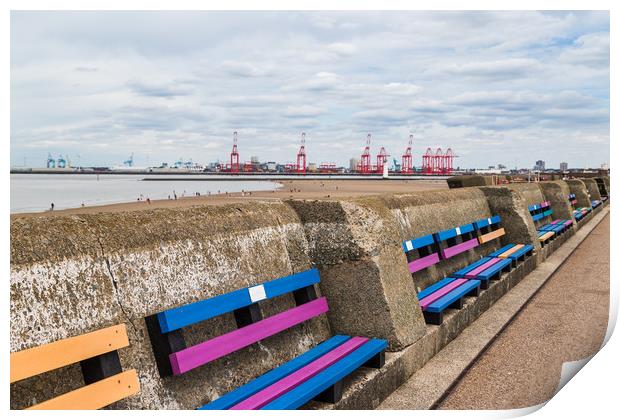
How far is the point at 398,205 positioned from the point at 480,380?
2451mm

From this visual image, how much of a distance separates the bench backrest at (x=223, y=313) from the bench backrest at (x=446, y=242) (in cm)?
172

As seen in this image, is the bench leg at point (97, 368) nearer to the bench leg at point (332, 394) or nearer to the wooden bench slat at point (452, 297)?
the bench leg at point (332, 394)

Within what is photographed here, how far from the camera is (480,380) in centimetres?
458

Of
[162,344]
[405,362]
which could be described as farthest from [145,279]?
[405,362]

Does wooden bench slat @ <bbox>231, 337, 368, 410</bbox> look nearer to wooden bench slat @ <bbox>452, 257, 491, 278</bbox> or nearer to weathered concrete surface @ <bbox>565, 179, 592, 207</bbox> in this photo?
wooden bench slat @ <bbox>452, 257, 491, 278</bbox>

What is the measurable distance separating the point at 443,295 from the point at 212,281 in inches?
119

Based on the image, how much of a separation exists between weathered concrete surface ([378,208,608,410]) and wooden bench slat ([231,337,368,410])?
0.48 meters

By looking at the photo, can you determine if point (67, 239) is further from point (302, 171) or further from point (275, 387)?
point (302, 171)

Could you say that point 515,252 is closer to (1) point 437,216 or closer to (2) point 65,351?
(1) point 437,216

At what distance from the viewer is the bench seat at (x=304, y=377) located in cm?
323

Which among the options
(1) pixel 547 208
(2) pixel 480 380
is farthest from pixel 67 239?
(1) pixel 547 208

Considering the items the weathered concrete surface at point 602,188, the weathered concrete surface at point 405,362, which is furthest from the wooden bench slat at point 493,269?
the weathered concrete surface at point 602,188

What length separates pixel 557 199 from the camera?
15422 mm

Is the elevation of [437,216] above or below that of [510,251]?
above
